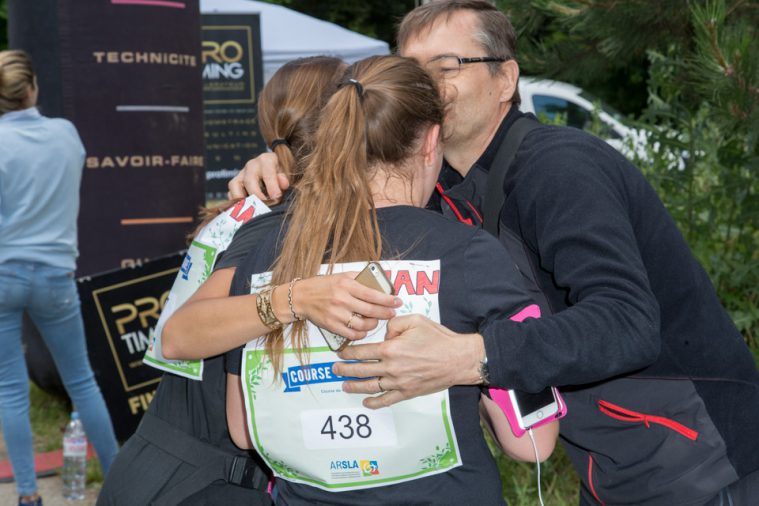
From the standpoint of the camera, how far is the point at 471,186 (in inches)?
97.0

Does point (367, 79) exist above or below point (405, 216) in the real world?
above

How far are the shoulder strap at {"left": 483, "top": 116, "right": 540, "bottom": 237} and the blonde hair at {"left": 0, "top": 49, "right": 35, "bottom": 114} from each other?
11.0 ft

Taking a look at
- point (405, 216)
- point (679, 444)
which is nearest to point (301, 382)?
point (405, 216)

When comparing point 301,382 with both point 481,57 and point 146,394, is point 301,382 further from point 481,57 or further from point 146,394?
point 146,394

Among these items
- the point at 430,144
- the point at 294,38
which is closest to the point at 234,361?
the point at 430,144

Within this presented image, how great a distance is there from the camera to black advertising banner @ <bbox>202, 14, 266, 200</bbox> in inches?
440

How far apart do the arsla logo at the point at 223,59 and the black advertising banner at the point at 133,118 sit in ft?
18.1

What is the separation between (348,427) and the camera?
181 centimetres

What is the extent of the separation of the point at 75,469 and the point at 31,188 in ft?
5.07

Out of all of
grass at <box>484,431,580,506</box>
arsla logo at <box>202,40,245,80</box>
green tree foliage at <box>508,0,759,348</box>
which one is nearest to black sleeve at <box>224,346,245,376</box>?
green tree foliage at <box>508,0,759,348</box>

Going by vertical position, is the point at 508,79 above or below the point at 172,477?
above

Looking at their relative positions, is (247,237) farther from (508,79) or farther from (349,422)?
(508,79)

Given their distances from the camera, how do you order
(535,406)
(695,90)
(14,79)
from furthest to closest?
1. (14,79)
2. (695,90)
3. (535,406)

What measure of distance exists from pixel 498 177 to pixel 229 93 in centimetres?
957
